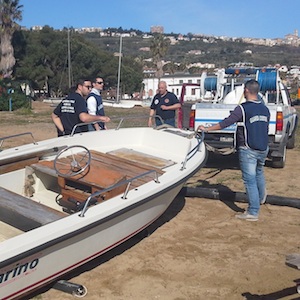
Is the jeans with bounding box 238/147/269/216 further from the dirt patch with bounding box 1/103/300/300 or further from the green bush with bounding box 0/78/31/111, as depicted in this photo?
the green bush with bounding box 0/78/31/111

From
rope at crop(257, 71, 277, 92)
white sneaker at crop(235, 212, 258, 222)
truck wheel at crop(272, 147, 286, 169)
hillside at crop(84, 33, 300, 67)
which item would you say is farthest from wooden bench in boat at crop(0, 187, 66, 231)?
hillside at crop(84, 33, 300, 67)

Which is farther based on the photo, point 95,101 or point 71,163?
point 95,101

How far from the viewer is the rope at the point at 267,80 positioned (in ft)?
30.4

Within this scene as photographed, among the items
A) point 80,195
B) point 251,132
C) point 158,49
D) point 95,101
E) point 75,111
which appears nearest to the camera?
point 80,195

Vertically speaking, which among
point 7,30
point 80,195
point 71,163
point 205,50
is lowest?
point 80,195

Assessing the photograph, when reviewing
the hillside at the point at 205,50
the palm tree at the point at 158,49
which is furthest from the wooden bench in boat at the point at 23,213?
the hillside at the point at 205,50

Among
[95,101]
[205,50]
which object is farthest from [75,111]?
[205,50]

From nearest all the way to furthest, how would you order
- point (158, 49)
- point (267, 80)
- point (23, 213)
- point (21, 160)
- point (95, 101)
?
point (23, 213), point (21, 160), point (95, 101), point (267, 80), point (158, 49)

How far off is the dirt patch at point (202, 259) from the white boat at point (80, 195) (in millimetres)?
283

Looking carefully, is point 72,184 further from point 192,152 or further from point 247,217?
point 247,217

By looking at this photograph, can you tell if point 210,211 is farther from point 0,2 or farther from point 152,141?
point 0,2

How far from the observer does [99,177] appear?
4738 mm

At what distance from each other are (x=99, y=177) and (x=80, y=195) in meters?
0.27

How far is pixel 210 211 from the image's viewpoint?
603 centimetres
